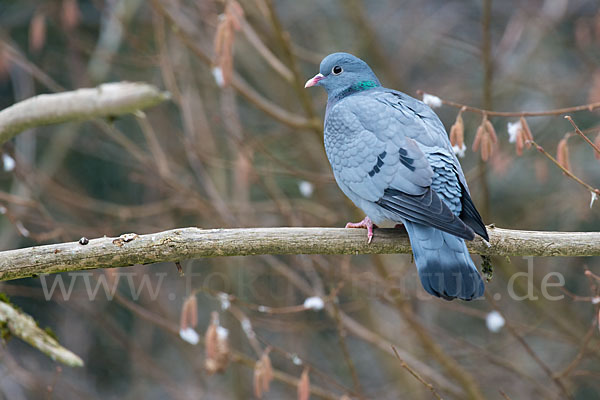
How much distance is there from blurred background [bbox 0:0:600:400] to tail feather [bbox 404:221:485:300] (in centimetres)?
131

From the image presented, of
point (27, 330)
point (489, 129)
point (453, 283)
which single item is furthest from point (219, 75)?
point (453, 283)

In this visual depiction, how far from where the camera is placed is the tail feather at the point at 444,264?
2.75m

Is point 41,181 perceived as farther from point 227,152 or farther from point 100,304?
point 227,152

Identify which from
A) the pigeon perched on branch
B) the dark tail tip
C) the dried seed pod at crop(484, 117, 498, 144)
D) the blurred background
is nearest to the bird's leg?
the pigeon perched on branch

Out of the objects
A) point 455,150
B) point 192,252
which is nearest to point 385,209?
point 455,150

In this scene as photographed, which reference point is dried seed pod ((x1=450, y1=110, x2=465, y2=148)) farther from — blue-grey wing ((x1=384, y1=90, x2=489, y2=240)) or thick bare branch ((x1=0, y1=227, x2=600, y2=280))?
thick bare branch ((x1=0, y1=227, x2=600, y2=280))

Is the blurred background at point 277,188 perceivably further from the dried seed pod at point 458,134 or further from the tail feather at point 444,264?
the tail feather at point 444,264

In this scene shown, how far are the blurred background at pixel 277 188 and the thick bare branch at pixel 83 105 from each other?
1282 mm

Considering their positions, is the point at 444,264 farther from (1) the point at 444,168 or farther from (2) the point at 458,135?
(2) the point at 458,135

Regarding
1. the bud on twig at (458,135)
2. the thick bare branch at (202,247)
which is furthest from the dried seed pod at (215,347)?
the bud on twig at (458,135)

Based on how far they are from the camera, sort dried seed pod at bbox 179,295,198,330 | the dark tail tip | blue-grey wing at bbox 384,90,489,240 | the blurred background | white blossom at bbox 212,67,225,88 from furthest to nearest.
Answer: the blurred background → white blossom at bbox 212,67,225,88 → dried seed pod at bbox 179,295,198,330 → blue-grey wing at bbox 384,90,489,240 → the dark tail tip

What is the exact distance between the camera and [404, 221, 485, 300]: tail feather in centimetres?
275

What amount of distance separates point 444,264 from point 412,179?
0.44 m

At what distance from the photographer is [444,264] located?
285cm
